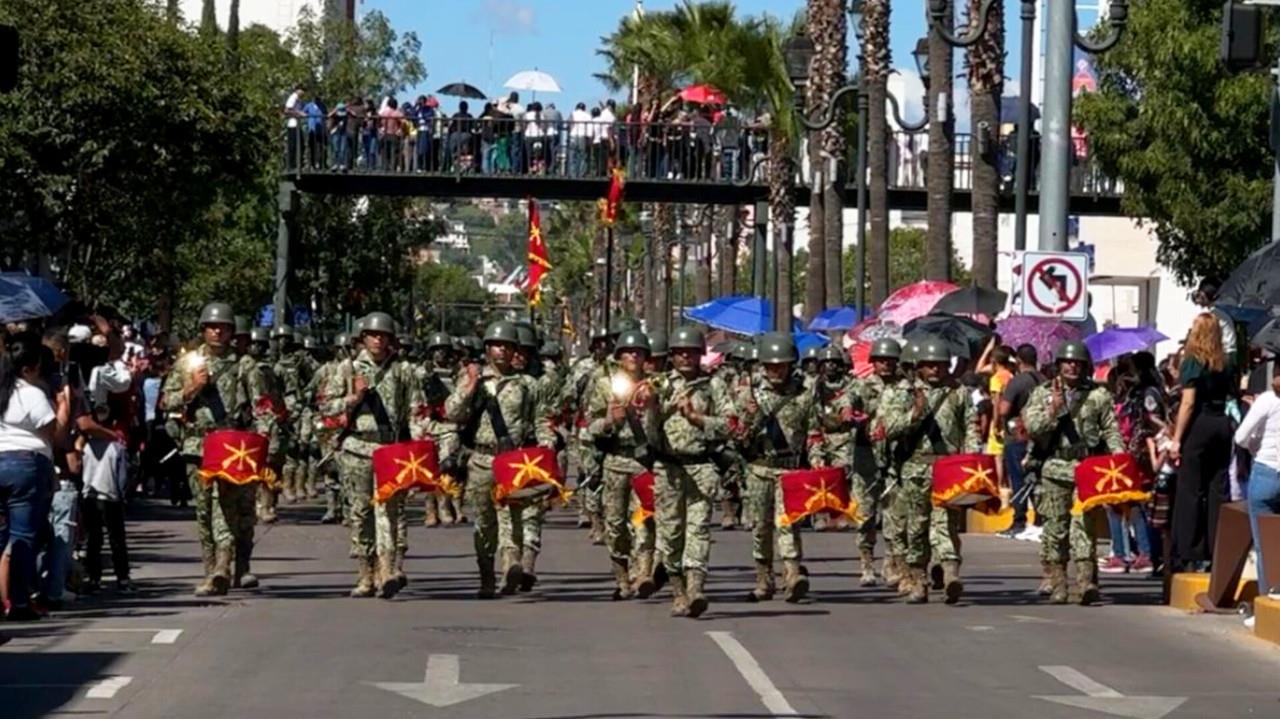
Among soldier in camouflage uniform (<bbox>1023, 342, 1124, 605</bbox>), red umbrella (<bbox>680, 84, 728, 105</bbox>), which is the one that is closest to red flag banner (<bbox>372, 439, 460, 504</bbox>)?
soldier in camouflage uniform (<bbox>1023, 342, 1124, 605</bbox>)

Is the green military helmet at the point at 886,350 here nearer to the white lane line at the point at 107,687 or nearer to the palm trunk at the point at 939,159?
the white lane line at the point at 107,687

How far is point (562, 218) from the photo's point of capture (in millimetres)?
131875

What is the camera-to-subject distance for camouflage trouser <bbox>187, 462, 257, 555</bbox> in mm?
19453

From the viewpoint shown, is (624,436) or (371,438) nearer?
(624,436)

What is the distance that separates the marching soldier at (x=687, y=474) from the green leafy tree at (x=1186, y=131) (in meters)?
18.2

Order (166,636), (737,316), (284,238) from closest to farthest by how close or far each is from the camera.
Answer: (166,636)
(737,316)
(284,238)

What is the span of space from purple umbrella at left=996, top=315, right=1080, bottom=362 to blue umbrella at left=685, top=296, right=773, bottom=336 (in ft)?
43.1

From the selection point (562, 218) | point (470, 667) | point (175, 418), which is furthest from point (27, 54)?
point (562, 218)

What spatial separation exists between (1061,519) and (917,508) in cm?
99

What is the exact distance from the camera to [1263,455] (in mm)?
17500

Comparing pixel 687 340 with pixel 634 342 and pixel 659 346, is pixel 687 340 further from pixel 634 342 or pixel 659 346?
pixel 659 346

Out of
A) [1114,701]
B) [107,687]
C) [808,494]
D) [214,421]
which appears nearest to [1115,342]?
[808,494]

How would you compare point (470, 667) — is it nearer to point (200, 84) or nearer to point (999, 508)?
point (999, 508)

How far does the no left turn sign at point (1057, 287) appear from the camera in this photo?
82.1 ft
